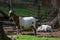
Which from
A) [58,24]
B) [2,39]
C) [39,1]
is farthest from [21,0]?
[2,39]

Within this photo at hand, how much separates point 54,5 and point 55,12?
552 millimetres

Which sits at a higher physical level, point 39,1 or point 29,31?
point 39,1

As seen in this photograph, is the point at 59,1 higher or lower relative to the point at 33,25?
higher

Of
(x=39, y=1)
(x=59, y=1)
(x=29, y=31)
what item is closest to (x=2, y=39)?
(x=29, y=31)

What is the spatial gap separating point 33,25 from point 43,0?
13.2 m

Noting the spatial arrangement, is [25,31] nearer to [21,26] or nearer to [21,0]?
[21,26]

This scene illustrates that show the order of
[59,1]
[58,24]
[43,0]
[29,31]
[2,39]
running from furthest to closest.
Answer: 1. [43,0]
2. [59,1]
3. [58,24]
4. [29,31]
5. [2,39]

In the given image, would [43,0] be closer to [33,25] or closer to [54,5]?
[54,5]

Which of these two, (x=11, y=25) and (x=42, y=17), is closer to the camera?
(x=11, y=25)

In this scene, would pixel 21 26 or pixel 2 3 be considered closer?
pixel 21 26

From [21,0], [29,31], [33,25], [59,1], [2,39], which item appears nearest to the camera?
[2,39]

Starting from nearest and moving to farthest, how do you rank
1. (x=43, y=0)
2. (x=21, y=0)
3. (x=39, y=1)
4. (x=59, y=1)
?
(x=59, y=1)
(x=39, y=1)
(x=43, y=0)
(x=21, y=0)

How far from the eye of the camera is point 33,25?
14133mm

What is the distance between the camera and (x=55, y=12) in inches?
773
